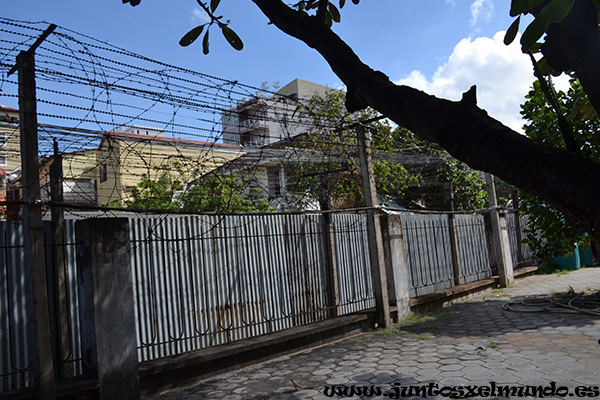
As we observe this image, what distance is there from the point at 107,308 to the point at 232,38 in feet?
8.74

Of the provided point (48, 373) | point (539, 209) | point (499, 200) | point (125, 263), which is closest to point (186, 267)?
point (125, 263)

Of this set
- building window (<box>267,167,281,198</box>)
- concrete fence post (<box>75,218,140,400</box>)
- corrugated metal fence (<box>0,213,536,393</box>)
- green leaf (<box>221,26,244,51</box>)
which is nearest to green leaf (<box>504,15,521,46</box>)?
green leaf (<box>221,26,244,51</box>)

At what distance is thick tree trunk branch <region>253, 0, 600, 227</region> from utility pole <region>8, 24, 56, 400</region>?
9.76 feet

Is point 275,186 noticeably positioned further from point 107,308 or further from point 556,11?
point 556,11

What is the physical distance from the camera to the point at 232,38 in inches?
115

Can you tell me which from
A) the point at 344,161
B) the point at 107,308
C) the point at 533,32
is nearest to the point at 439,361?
the point at 107,308

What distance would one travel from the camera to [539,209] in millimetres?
7668

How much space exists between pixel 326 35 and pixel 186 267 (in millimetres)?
3584

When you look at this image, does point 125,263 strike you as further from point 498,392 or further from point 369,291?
point 369,291

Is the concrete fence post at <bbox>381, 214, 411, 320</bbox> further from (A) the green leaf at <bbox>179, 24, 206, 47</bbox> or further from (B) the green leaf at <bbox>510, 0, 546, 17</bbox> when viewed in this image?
(B) the green leaf at <bbox>510, 0, 546, 17</bbox>

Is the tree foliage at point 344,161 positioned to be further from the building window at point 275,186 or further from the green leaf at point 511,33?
the green leaf at point 511,33

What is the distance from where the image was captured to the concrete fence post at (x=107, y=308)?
4.01 meters

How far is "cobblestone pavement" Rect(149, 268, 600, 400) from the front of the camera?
4.23 metres

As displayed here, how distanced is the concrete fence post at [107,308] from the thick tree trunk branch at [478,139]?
292 centimetres
